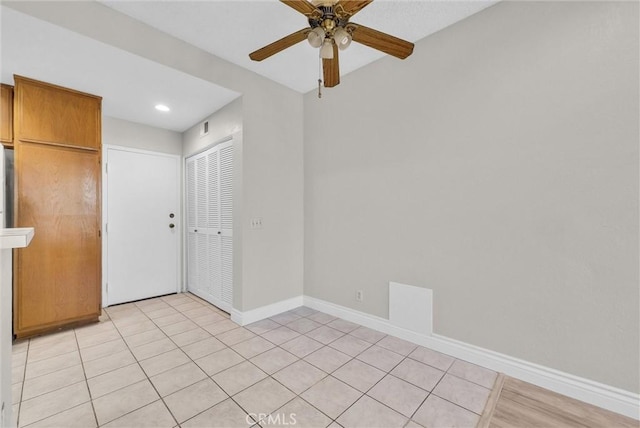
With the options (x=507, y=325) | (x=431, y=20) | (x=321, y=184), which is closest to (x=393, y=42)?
(x=431, y=20)

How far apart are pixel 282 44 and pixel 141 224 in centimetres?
329

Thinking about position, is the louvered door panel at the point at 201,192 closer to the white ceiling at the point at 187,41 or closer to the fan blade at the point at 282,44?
the white ceiling at the point at 187,41

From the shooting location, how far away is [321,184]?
3365 millimetres

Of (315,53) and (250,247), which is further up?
(315,53)

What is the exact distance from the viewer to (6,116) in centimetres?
261

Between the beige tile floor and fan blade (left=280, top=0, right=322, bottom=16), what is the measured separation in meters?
2.37

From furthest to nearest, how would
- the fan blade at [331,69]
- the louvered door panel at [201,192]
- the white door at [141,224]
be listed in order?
the louvered door panel at [201,192] → the white door at [141,224] → the fan blade at [331,69]

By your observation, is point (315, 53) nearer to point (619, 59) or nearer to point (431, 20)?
point (431, 20)

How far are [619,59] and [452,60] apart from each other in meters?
1.02

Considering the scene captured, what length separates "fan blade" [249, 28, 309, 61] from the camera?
5.67 feet

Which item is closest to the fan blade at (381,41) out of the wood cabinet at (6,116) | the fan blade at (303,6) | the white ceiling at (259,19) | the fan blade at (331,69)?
the fan blade at (331,69)

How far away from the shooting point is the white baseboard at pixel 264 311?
9.80ft

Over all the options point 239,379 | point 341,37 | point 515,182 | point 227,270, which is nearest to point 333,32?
point 341,37

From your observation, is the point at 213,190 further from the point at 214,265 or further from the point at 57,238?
the point at 57,238
